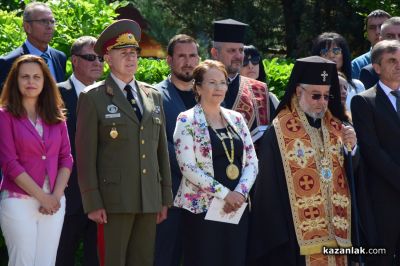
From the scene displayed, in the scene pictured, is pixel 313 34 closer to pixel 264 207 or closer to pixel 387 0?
pixel 387 0

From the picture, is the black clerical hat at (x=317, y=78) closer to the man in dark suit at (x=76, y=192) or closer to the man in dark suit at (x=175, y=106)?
the man in dark suit at (x=175, y=106)

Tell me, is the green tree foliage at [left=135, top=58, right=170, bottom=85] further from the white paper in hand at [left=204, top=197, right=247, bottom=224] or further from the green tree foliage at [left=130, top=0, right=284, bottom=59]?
Result: the green tree foliage at [left=130, top=0, right=284, bottom=59]

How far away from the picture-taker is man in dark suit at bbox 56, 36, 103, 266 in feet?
24.5

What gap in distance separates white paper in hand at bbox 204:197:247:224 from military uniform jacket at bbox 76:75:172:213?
0.45 meters

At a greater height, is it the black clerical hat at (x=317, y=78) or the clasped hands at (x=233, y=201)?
the black clerical hat at (x=317, y=78)

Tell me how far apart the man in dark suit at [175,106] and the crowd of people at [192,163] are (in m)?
0.01

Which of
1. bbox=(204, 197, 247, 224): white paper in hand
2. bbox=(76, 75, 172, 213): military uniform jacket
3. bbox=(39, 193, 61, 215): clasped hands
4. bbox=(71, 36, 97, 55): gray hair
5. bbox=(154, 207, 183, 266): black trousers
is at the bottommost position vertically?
bbox=(154, 207, 183, 266): black trousers

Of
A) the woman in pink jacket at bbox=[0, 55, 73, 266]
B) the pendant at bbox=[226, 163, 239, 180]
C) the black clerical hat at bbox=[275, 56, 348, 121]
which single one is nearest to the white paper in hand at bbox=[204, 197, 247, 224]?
the pendant at bbox=[226, 163, 239, 180]

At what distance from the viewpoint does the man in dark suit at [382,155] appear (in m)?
7.46

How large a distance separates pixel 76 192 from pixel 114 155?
3.11 feet

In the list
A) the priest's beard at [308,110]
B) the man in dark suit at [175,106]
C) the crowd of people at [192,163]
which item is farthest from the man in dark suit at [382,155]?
the man in dark suit at [175,106]

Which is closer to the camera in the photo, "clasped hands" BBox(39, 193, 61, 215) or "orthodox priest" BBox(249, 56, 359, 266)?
"clasped hands" BBox(39, 193, 61, 215)

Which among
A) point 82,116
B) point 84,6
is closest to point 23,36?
point 84,6

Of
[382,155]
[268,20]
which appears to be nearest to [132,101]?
[382,155]
